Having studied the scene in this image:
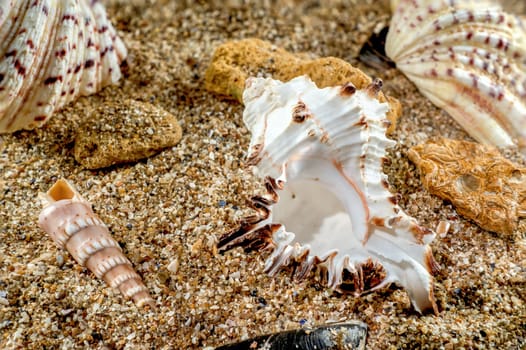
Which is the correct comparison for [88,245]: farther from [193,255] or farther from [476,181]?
[476,181]

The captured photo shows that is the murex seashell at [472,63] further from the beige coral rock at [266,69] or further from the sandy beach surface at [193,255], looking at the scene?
the beige coral rock at [266,69]

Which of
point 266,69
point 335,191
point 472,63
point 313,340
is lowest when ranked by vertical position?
point 313,340

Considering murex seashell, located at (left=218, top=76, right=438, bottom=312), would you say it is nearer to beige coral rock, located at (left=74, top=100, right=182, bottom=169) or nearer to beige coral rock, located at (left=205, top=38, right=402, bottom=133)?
beige coral rock, located at (left=205, top=38, right=402, bottom=133)

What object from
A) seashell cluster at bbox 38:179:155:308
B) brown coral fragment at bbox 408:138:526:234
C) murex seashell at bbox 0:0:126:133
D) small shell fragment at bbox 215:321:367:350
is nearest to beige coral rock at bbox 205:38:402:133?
brown coral fragment at bbox 408:138:526:234

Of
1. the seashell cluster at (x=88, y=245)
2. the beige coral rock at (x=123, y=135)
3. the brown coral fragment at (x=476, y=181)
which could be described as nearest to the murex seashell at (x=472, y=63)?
the brown coral fragment at (x=476, y=181)

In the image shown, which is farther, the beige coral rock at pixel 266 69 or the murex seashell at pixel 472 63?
the murex seashell at pixel 472 63

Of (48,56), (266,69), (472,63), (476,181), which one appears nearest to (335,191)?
(476,181)
